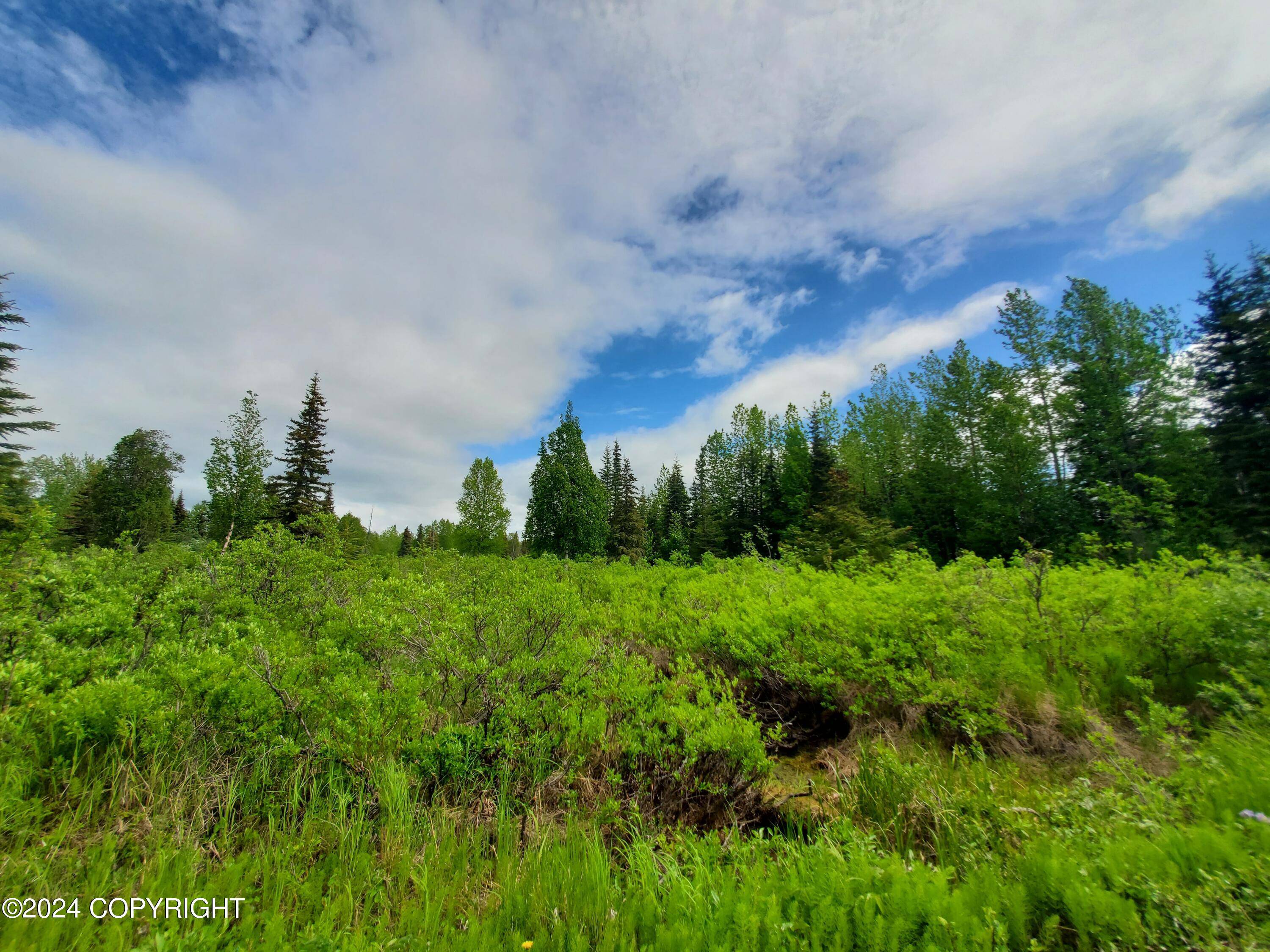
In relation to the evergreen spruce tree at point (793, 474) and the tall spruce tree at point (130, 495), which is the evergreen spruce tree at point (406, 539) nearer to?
the tall spruce tree at point (130, 495)

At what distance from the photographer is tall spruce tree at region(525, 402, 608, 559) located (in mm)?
28812

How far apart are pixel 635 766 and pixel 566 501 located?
2581cm

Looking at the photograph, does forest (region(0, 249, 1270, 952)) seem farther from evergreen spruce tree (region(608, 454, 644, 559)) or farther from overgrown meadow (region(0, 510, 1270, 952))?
evergreen spruce tree (region(608, 454, 644, 559))

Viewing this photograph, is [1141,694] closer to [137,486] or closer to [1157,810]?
[1157,810]

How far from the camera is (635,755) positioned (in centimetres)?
336

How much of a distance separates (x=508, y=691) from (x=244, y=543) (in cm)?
501

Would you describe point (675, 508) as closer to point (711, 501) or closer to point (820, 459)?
point (711, 501)

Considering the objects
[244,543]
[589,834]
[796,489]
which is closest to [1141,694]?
Result: [589,834]

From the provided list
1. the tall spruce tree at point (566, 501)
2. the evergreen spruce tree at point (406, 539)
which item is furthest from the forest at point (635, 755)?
the evergreen spruce tree at point (406, 539)

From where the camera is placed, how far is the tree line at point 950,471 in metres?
15.9

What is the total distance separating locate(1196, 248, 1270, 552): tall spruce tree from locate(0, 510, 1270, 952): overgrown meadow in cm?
1696

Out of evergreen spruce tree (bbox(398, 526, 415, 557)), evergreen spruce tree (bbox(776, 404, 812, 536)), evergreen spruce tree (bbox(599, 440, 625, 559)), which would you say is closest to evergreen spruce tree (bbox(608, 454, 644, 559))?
evergreen spruce tree (bbox(599, 440, 625, 559))

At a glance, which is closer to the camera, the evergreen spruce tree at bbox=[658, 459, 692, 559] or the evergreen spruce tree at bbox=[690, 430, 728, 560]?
the evergreen spruce tree at bbox=[690, 430, 728, 560]

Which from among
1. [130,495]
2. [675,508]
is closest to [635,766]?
[675,508]
